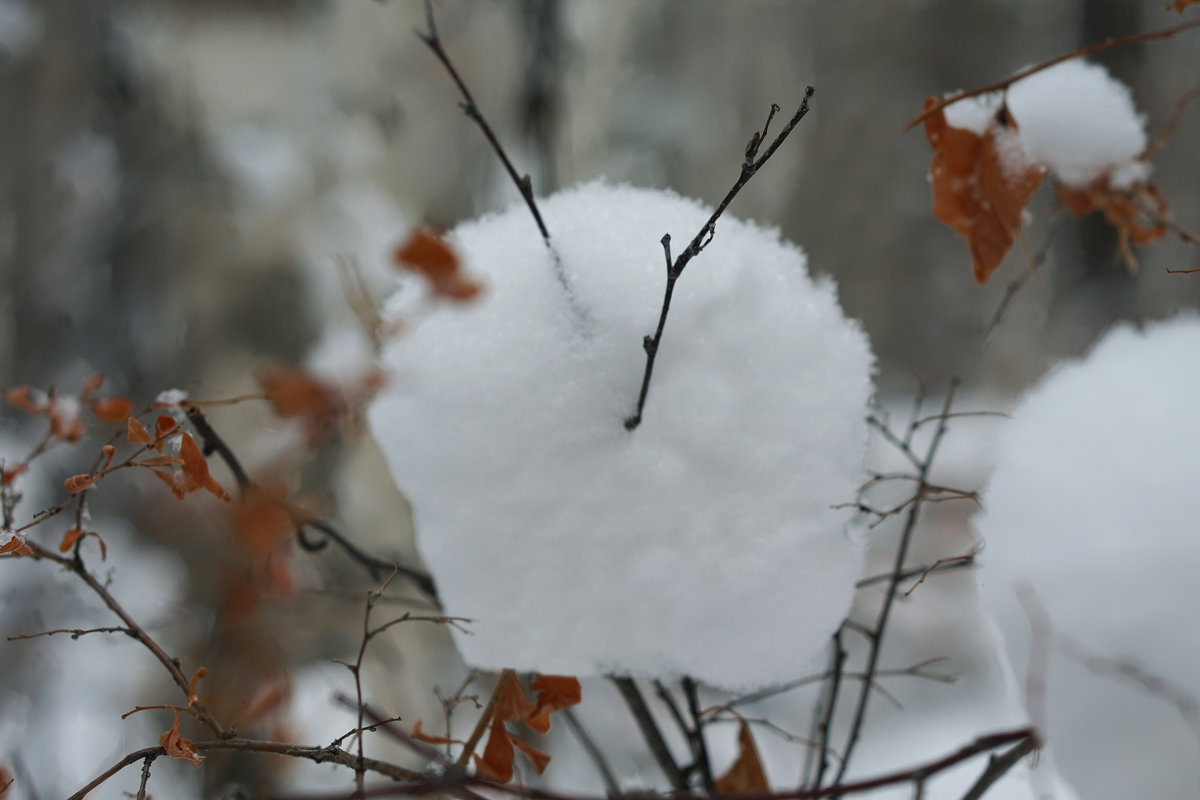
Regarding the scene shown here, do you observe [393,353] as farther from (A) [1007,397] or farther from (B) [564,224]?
(A) [1007,397]

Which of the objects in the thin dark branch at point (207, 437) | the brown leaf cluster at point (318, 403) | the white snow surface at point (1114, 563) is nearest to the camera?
the white snow surface at point (1114, 563)

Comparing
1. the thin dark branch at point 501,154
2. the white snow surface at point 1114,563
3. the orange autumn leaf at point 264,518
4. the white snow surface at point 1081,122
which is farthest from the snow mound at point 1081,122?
the orange autumn leaf at point 264,518

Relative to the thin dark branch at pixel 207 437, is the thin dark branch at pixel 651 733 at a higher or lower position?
lower

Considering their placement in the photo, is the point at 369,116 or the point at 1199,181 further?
the point at 369,116

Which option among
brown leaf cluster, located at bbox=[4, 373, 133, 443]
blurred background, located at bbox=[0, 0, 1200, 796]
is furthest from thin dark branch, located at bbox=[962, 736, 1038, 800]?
blurred background, located at bbox=[0, 0, 1200, 796]

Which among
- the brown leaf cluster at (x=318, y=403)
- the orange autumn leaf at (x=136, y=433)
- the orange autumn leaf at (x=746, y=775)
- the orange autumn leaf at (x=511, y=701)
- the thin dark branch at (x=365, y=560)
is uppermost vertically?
the brown leaf cluster at (x=318, y=403)

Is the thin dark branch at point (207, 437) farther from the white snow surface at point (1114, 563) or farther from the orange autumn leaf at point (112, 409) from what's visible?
the white snow surface at point (1114, 563)

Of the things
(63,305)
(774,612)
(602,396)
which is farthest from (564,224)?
(63,305)

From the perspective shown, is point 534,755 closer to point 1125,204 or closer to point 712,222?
point 712,222
